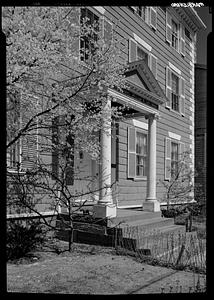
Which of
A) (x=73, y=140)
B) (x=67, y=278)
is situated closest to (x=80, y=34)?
(x=73, y=140)

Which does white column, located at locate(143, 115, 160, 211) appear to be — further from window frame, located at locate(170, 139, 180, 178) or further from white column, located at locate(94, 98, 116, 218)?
window frame, located at locate(170, 139, 180, 178)

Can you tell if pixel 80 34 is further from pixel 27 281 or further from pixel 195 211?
pixel 195 211

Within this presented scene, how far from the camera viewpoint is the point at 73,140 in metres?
6.66

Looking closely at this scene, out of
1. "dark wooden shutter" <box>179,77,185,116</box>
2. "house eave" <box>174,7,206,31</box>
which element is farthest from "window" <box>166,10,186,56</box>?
"dark wooden shutter" <box>179,77,185,116</box>

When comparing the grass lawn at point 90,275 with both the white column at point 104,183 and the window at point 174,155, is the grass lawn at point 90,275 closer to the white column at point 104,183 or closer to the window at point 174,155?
the white column at point 104,183

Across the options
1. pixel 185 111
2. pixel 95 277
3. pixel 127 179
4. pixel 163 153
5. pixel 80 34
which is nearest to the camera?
pixel 95 277

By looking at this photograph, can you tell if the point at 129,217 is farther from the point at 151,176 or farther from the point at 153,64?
the point at 153,64

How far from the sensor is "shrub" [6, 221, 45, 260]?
593 cm

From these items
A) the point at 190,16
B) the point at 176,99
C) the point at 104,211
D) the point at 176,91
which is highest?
the point at 190,16

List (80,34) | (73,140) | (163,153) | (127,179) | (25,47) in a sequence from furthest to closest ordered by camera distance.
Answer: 1. (163,153)
2. (127,179)
3. (73,140)
4. (80,34)
5. (25,47)

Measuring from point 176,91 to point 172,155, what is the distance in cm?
295

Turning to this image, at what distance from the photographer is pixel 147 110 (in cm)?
1030

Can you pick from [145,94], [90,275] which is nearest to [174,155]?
[145,94]

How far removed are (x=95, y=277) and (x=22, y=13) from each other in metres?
3.98
